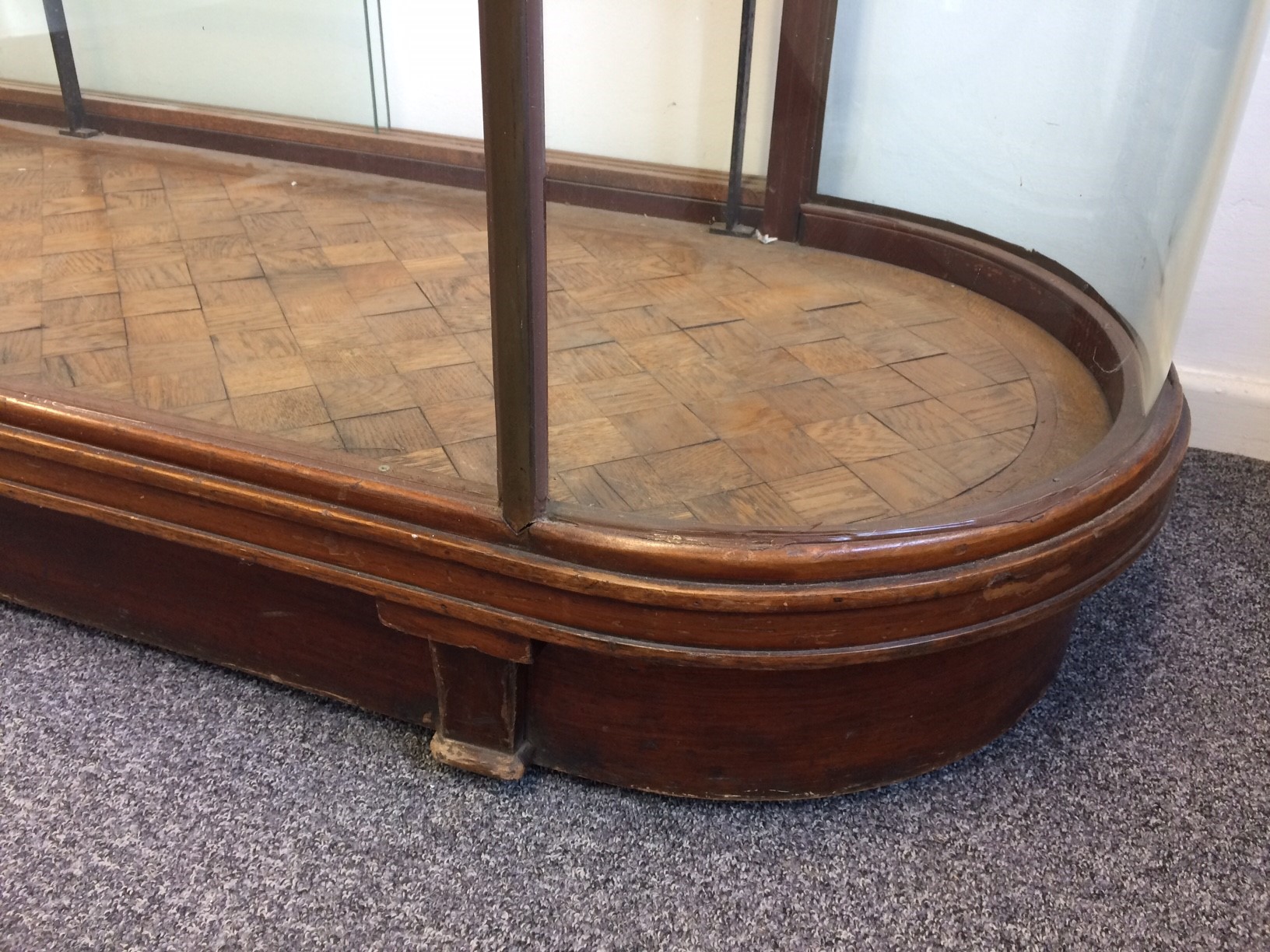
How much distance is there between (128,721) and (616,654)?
52 cm

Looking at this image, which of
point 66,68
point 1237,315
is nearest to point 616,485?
point 66,68

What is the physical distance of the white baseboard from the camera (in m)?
1.56

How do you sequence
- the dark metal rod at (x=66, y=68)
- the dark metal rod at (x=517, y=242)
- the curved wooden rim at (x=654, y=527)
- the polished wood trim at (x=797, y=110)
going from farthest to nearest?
the dark metal rod at (x=66, y=68)
the polished wood trim at (x=797, y=110)
the curved wooden rim at (x=654, y=527)
the dark metal rod at (x=517, y=242)

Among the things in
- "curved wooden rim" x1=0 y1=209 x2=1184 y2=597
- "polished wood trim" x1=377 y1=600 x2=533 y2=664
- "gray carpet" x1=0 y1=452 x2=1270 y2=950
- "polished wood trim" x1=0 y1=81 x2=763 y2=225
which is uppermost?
"polished wood trim" x1=0 y1=81 x2=763 y2=225

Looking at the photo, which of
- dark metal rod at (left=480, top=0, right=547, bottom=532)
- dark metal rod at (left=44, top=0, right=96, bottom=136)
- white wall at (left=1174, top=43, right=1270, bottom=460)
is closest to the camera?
dark metal rod at (left=480, top=0, right=547, bottom=532)

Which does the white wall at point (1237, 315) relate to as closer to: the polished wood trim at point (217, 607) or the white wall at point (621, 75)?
the white wall at point (621, 75)

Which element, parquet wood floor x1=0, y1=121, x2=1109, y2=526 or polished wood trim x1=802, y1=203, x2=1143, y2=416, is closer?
parquet wood floor x1=0, y1=121, x2=1109, y2=526

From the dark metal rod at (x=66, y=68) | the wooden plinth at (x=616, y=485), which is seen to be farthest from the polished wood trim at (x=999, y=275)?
the dark metal rod at (x=66, y=68)

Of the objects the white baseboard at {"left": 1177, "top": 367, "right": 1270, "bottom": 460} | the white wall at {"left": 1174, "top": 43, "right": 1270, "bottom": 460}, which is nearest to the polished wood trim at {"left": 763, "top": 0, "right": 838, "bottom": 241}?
the white wall at {"left": 1174, "top": 43, "right": 1270, "bottom": 460}

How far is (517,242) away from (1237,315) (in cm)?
123

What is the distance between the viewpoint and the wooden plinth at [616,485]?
83 cm

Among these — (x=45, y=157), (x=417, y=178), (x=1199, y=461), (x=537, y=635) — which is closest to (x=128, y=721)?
(x=537, y=635)

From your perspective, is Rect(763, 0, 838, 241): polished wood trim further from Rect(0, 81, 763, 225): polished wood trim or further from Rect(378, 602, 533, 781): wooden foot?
Rect(378, 602, 533, 781): wooden foot

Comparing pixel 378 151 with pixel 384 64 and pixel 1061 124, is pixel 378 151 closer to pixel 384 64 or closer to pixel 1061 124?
pixel 384 64
